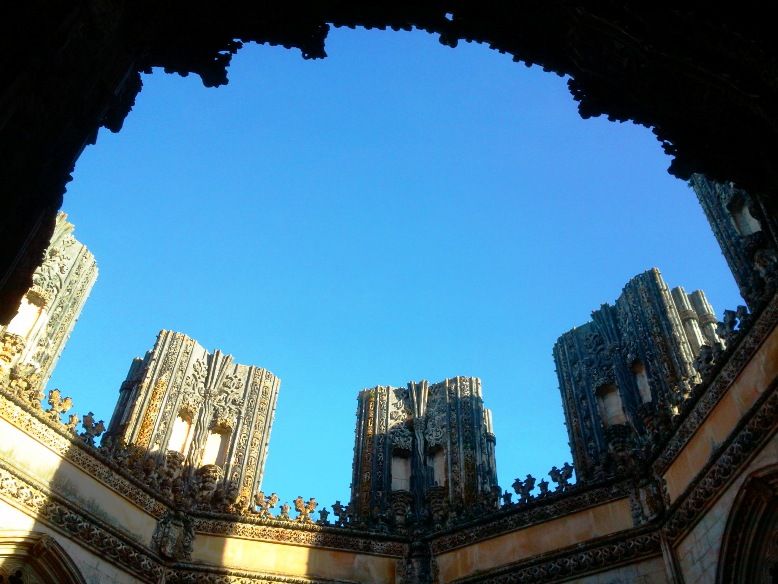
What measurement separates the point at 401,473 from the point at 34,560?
873 cm

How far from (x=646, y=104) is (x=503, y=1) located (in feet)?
8.71

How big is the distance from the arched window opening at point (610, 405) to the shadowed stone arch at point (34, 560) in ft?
34.8

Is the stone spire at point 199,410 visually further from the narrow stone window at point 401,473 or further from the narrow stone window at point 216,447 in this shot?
the narrow stone window at point 401,473

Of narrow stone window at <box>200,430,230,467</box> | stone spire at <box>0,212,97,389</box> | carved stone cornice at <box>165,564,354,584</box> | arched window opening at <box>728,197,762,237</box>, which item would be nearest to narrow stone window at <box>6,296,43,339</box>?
stone spire at <box>0,212,97,389</box>

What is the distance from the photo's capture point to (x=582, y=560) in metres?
12.2

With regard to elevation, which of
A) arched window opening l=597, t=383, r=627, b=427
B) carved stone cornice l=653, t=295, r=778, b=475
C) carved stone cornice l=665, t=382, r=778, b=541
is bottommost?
carved stone cornice l=665, t=382, r=778, b=541

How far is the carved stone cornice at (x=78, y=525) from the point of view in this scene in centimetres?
1123

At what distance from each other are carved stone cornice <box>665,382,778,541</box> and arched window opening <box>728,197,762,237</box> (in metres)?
4.24

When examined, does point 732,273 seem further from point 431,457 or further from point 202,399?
point 202,399

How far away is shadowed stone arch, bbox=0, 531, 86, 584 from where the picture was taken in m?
10.8

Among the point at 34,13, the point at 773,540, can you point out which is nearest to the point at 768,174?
the point at 773,540

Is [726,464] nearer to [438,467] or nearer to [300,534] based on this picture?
[300,534]

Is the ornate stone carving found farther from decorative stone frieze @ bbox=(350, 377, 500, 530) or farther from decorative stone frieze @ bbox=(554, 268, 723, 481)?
decorative stone frieze @ bbox=(554, 268, 723, 481)

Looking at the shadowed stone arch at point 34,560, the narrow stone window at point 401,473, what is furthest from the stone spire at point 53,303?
the narrow stone window at point 401,473
